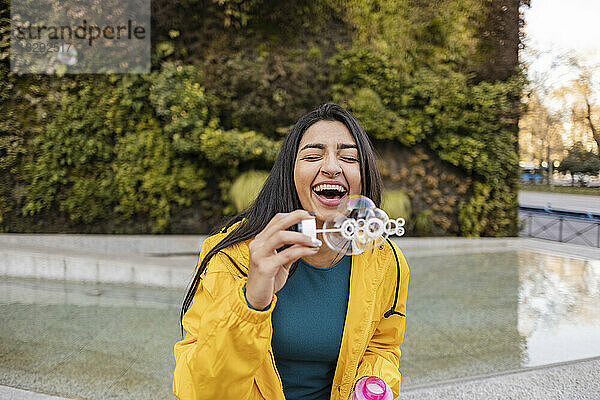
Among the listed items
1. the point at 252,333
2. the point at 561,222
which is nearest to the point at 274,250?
the point at 252,333

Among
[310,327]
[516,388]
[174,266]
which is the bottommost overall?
[516,388]

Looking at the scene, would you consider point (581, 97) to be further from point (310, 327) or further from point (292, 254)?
point (292, 254)

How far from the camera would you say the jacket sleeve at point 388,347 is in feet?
4.60

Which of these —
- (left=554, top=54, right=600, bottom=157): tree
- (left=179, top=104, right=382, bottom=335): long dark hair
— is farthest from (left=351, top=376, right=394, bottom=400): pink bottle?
(left=554, top=54, right=600, bottom=157): tree

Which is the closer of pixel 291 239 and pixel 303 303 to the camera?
pixel 291 239

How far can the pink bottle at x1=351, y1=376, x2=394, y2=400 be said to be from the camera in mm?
1331

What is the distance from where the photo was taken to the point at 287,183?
1.29 m

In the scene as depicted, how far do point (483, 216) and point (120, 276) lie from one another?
715 cm

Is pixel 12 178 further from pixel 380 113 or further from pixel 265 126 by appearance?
pixel 380 113

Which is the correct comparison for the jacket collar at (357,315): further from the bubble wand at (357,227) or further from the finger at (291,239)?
the finger at (291,239)

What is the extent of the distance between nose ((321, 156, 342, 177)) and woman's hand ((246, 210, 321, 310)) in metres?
0.27

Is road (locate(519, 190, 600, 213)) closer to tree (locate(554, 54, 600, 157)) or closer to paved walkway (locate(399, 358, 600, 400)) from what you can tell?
tree (locate(554, 54, 600, 157))

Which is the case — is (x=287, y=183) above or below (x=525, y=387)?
above

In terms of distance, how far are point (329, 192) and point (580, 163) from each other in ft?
25.7
